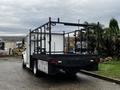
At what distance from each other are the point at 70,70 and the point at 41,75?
3000 millimetres

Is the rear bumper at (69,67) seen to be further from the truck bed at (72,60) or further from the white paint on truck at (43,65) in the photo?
the white paint on truck at (43,65)

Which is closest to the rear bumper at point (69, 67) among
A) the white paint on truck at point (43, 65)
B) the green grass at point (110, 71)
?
the white paint on truck at point (43, 65)

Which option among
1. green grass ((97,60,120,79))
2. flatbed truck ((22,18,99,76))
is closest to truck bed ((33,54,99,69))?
flatbed truck ((22,18,99,76))

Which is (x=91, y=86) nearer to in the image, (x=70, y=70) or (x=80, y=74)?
(x=70, y=70)

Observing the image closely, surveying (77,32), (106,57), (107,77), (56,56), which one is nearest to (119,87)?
(107,77)

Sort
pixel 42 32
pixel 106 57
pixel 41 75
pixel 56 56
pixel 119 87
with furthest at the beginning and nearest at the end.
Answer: pixel 106 57 → pixel 41 75 → pixel 42 32 → pixel 56 56 → pixel 119 87

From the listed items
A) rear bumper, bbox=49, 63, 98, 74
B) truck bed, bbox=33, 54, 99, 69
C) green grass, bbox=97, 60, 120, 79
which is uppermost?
truck bed, bbox=33, 54, 99, 69

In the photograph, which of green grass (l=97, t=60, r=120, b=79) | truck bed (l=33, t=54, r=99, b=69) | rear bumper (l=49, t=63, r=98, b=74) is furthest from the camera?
green grass (l=97, t=60, r=120, b=79)

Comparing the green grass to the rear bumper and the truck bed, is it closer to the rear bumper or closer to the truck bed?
the rear bumper

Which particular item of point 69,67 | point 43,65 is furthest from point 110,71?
point 43,65

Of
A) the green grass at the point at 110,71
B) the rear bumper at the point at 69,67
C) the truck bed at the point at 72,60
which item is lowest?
the green grass at the point at 110,71

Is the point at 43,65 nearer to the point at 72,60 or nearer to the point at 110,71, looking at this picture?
the point at 72,60

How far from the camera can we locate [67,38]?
17.3 m

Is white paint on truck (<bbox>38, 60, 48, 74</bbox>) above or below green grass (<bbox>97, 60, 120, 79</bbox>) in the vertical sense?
above
